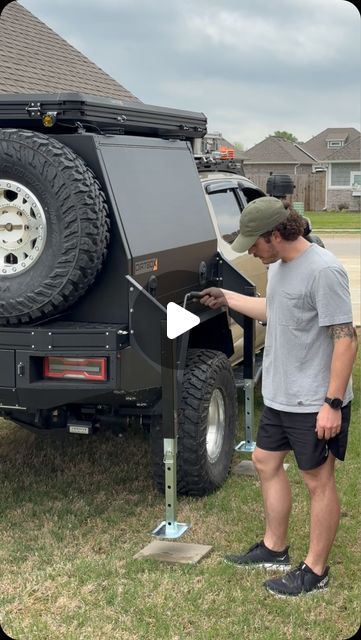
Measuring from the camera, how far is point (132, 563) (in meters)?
4.01

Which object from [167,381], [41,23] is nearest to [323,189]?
[41,23]

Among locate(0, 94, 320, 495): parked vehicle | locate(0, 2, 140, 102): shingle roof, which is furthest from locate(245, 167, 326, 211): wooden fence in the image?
locate(0, 94, 320, 495): parked vehicle

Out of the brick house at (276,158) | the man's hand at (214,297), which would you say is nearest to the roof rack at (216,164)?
the man's hand at (214,297)

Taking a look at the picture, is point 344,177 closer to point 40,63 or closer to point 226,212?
point 40,63

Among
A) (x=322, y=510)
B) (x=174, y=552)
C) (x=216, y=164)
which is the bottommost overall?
(x=174, y=552)

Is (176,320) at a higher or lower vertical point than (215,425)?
higher

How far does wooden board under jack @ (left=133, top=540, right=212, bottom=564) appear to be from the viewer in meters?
4.07

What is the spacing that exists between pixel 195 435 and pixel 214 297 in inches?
31.7

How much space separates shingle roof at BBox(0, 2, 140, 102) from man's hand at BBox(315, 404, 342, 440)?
32.1ft

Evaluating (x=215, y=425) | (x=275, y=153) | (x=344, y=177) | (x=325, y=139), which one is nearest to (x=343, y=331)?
(x=215, y=425)

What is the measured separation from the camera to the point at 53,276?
406 centimetres

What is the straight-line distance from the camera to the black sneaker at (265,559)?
Answer: 3.99 m

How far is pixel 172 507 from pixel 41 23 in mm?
14435

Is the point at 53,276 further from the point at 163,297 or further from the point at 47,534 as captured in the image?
the point at 47,534
